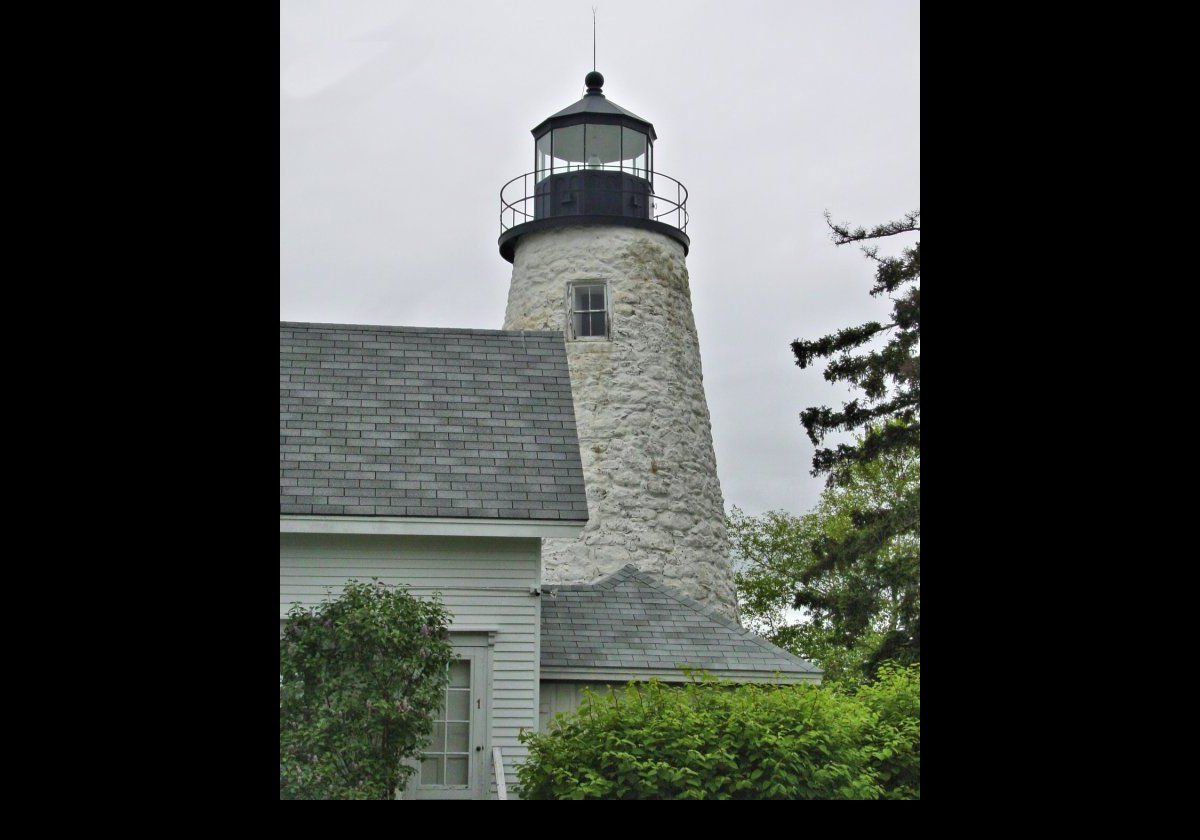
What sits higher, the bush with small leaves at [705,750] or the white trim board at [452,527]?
the white trim board at [452,527]

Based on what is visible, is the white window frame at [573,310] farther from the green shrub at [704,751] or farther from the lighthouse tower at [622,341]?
the green shrub at [704,751]

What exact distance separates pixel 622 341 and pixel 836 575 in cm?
581

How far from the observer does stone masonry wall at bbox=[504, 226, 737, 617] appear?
15242mm

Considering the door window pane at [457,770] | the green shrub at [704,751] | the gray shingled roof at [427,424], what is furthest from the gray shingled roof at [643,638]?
the green shrub at [704,751]

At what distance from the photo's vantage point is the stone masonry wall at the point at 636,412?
15.2 m

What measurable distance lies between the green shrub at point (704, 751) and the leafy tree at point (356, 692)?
83 cm

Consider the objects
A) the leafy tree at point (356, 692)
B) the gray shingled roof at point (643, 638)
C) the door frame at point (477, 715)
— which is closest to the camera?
the leafy tree at point (356, 692)

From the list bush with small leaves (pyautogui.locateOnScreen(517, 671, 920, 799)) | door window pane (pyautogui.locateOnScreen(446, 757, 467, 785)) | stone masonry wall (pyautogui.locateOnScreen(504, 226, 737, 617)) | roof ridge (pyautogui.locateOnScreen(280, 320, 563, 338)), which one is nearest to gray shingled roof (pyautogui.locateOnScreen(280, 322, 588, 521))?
roof ridge (pyautogui.locateOnScreen(280, 320, 563, 338))

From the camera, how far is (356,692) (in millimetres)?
8422
